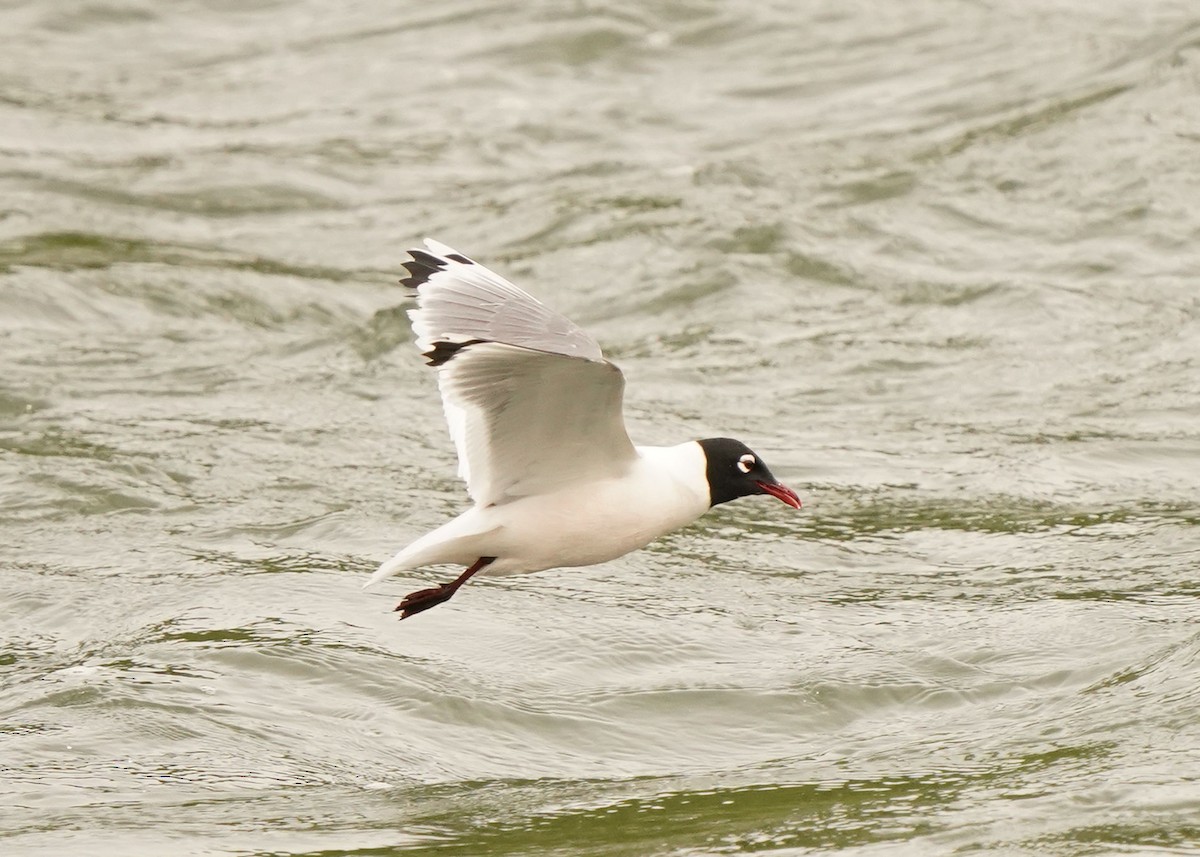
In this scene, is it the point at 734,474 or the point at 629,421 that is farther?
the point at 629,421

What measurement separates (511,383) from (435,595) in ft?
4.41

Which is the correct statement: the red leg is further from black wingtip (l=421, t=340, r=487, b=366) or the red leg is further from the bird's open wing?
black wingtip (l=421, t=340, r=487, b=366)

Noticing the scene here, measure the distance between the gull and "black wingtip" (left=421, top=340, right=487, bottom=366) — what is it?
0.18ft

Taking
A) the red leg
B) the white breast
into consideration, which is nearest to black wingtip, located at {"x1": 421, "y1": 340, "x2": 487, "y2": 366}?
the white breast

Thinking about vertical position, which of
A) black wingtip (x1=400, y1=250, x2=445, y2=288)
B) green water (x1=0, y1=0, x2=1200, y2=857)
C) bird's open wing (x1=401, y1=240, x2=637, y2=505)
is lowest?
green water (x1=0, y1=0, x2=1200, y2=857)

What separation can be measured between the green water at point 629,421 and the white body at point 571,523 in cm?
92

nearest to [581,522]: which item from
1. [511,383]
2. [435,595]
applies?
[435,595]

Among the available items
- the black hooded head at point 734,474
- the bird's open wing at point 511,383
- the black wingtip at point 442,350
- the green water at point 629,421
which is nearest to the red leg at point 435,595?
the bird's open wing at point 511,383

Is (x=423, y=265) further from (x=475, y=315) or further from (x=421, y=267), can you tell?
(x=475, y=315)

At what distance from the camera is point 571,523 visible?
7.73m

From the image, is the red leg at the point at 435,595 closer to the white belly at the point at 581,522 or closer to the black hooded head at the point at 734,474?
the white belly at the point at 581,522

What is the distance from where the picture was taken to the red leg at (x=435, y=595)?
791 centimetres

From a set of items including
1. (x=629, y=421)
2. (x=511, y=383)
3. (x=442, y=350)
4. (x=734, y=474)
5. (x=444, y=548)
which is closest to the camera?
(x=442, y=350)

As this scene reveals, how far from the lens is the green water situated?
308 inches
